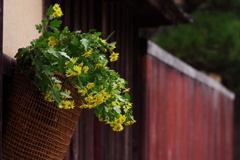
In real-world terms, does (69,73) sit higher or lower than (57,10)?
lower

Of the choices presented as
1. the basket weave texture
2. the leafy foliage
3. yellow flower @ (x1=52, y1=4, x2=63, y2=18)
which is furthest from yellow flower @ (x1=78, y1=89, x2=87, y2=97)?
the leafy foliage

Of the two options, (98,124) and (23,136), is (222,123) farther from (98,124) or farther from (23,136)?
(23,136)

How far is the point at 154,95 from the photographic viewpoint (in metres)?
8.95

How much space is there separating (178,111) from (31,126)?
245 inches

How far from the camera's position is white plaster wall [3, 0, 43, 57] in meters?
4.72

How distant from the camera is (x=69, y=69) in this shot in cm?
423

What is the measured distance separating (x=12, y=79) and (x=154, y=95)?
446cm

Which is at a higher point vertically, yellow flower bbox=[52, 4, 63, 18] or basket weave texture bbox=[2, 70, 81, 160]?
yellow flower bbox=[52, 4, 63, 18]

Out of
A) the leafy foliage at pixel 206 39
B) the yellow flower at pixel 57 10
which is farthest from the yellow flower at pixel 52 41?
the leafy foliage at pixel 206 39

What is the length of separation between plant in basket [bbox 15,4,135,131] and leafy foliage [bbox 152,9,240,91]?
35.0ft

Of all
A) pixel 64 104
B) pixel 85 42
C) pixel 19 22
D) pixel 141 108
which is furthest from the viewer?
pixel 141 108

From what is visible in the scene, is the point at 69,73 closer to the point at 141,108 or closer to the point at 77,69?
the point at 77,69

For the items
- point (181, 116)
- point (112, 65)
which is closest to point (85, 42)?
point (112, 65)

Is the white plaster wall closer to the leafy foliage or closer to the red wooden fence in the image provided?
the red wooden fence
